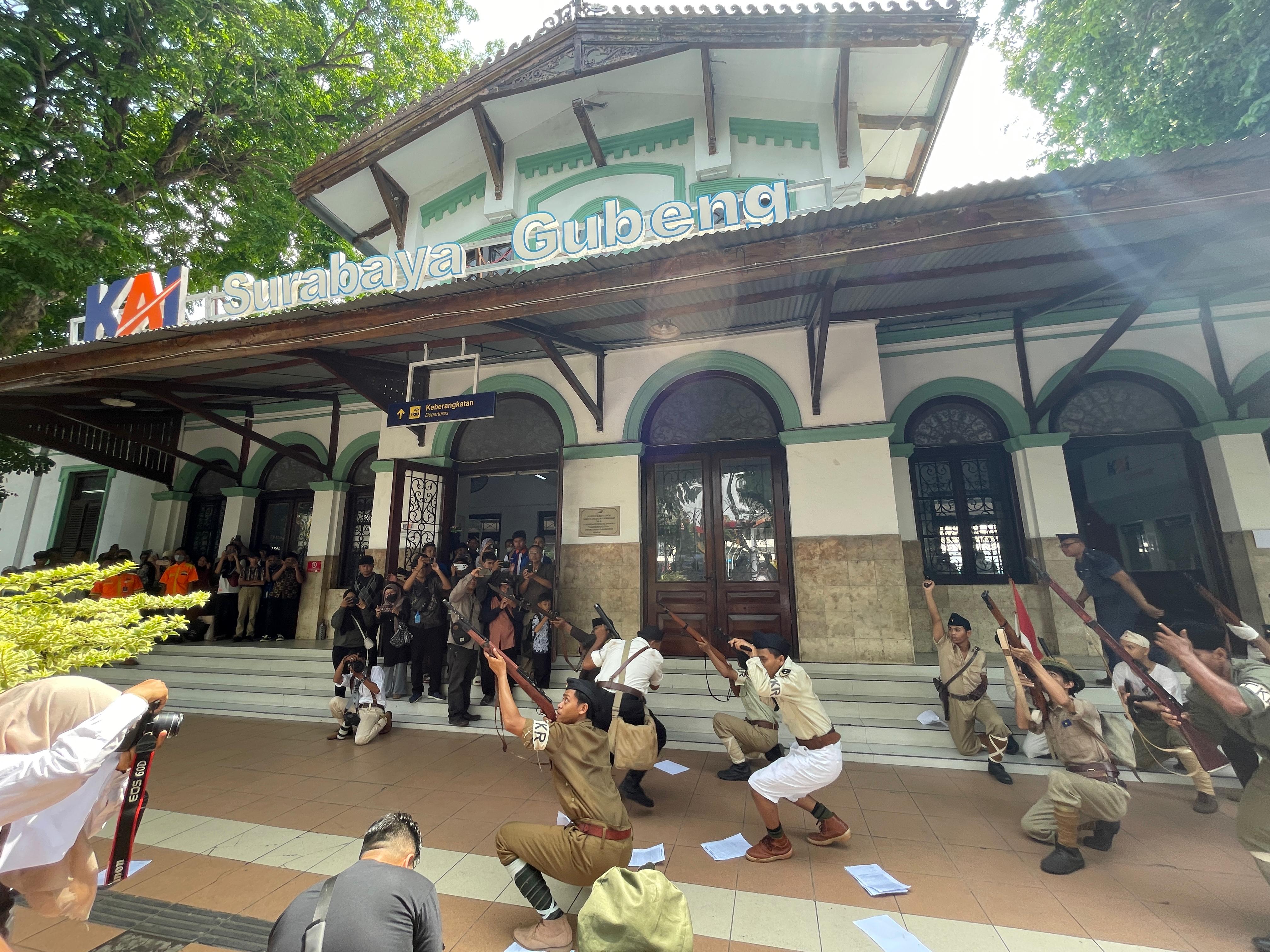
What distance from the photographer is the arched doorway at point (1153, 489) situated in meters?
6.90

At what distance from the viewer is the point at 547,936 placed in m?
2.71

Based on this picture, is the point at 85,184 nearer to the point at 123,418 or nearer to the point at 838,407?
the point at 123,418

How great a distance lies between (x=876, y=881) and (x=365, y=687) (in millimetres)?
5281

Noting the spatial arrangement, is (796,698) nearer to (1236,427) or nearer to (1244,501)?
(1244,501)

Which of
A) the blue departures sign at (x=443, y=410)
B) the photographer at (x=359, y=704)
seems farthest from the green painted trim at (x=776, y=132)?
the photographer at (x=359, y=704)

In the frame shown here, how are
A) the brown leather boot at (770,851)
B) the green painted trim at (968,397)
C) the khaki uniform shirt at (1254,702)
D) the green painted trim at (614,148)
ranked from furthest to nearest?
the green painted trim at (614,148) → the green painted trim at (968,397) → the brown leather boot at (770,851) → the khaki uniform shirt at (1254,702)

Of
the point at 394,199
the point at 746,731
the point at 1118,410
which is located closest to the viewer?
the point at 746,731

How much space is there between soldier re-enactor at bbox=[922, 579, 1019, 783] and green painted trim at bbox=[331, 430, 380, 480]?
8.95 metres

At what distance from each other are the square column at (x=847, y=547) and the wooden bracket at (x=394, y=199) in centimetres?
743

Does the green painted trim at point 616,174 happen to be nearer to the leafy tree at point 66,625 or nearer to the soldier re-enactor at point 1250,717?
the soldier re-enactor at point 1250,717

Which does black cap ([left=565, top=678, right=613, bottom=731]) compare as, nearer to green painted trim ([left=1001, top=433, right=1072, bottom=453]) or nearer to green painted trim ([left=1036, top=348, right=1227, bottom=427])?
green painted trim ([left=1001, top=433, right=1072, bottom=453])

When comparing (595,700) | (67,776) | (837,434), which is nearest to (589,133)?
(837,434)

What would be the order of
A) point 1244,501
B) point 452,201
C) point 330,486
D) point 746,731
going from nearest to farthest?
1. point 746,731
2. point 1244,501
3. point 452,201
4. point 330,486

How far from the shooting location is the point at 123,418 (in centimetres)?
1023
